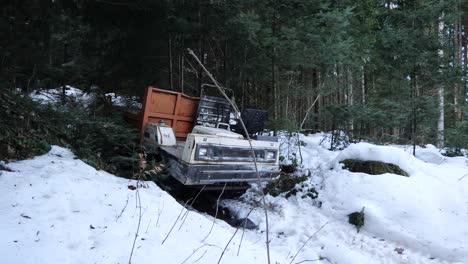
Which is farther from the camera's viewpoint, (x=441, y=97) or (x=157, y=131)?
(x=441, y=97)

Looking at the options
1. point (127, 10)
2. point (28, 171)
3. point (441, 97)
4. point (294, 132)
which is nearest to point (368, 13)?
point (441, 97)

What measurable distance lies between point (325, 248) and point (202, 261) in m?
2.61

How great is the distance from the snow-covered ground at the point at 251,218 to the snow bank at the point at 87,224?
0.04 ft

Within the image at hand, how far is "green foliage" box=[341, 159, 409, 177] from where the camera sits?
23.5 ft

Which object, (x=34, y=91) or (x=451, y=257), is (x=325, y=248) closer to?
(x=451, y=257)

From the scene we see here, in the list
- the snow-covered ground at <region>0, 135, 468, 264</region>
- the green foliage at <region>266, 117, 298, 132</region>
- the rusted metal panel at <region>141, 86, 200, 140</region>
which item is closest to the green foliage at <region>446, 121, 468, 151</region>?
the snow-covered ground at <region>0, 135, 468, 264</region>

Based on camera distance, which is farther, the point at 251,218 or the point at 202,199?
the point at 202,199

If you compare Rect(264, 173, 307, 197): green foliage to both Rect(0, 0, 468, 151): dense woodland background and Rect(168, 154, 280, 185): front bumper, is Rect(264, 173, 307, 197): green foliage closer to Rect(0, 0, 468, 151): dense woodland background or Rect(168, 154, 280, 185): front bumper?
Rect(168, 154, 280, 185): front bumper

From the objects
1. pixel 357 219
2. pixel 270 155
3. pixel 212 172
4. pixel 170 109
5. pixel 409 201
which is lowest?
pixel 357 219

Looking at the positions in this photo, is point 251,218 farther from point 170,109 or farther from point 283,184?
point 170,109

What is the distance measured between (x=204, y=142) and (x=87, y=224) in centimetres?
251

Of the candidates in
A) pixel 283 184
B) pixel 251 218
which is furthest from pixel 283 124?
pixel 251 218

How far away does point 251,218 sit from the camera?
21.3 ft

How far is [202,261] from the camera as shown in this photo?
3.35m
